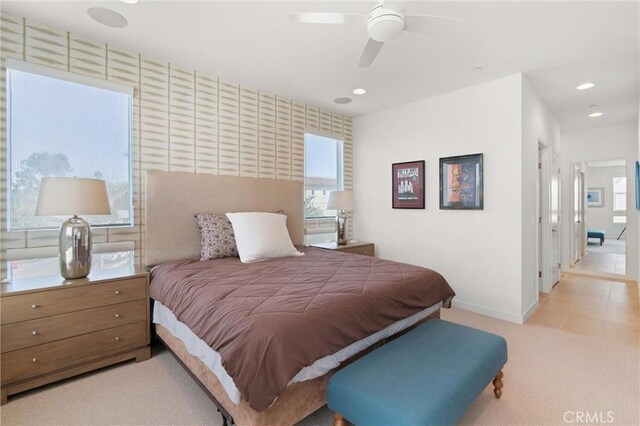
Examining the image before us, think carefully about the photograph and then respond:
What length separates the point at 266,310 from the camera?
161 cm

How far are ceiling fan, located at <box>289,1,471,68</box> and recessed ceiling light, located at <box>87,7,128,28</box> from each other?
1535mm

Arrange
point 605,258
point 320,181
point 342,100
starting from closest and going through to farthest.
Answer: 1. point 342,100
2. point 320,181
3. point 605,258

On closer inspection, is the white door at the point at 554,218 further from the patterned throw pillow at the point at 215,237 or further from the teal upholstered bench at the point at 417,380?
the patterned throw pillow at the point at 215,237

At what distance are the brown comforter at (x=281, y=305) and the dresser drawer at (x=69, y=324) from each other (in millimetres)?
213

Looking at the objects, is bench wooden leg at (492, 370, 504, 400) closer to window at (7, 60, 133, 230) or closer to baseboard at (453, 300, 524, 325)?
baseboard at (453, 300, 524, 325)

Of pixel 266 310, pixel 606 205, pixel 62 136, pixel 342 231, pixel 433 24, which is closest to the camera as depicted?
pixel 266 310

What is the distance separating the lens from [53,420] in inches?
71.9

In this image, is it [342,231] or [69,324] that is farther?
[342,231]

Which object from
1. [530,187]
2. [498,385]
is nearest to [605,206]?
[530,187]

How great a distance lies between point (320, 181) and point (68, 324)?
3291mm

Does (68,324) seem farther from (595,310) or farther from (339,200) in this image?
(595,310)

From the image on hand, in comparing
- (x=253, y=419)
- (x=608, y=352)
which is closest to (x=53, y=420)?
(x=253, y=419)

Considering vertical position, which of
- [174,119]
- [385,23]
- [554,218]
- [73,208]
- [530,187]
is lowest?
[554,218]

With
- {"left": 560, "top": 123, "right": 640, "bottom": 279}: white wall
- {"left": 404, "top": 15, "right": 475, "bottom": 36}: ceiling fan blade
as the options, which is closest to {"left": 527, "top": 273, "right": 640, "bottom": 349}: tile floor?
{"left": 560, "top": 123, "right": 640, "bottom": 279}: white wall
